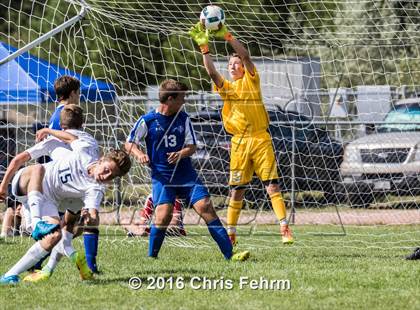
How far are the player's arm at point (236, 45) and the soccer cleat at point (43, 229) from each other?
2941 mm

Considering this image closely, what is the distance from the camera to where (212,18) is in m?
9.53

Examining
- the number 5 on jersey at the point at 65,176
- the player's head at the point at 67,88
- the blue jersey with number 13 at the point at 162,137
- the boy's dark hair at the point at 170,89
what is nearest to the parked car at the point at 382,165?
A: the blue jersey with number 13 at the point at 162,137

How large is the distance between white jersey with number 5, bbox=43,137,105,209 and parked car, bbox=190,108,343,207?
776cm

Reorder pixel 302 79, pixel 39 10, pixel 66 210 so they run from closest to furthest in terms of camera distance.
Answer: pixel 66 210 < pixel 302 79 < pixel 39 10

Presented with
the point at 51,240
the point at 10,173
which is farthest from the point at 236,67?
the point at 51,240

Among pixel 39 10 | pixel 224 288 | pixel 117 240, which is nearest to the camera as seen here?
pixel 224 288

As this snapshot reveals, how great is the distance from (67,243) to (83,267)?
0.80ft

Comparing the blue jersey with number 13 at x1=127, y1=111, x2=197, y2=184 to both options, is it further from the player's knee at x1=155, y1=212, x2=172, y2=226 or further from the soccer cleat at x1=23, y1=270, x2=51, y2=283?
the soccer cleat at x1=23, y1=270, x2=51, y2=283

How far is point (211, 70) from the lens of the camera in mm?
9766

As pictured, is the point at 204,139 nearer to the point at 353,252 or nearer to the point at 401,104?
the point at 401,104

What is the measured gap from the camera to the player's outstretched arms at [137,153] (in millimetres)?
9531

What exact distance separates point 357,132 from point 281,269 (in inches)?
342

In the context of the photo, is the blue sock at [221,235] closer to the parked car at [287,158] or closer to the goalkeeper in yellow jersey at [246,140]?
the goalkeeper in yellow jersey at [246,140]

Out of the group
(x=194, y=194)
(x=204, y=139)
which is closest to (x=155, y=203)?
(x=194, y=194)
